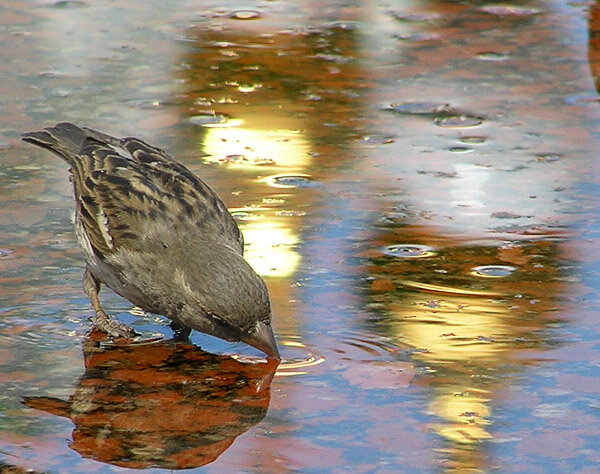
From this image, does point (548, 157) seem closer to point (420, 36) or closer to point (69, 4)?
point (420, 36)

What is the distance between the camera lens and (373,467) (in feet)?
13.7

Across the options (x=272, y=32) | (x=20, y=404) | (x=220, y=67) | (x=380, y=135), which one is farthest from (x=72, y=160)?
(x=272, y=32)

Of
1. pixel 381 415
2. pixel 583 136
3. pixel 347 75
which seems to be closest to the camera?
pixel 381 415

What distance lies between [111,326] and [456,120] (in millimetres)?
3560

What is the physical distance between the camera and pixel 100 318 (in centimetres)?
534

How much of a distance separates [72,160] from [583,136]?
3.27 meters

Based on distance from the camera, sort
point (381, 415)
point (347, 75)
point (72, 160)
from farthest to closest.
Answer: point (347, 75) → point (72, 160) → point (381, 415)

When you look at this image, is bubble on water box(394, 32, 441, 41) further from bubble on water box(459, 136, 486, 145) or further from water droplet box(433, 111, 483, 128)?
bubble on water box(459, 136, 486, 145)

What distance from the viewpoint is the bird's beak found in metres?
4.92

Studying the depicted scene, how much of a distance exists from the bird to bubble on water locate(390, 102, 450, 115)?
2.65m

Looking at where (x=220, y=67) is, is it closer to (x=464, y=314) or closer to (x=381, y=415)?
(x=464, y=314)

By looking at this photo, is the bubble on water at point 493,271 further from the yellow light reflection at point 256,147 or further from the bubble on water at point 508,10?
the bubble on water at point 508,10

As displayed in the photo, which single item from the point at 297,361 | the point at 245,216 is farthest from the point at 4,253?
the point at 297,361

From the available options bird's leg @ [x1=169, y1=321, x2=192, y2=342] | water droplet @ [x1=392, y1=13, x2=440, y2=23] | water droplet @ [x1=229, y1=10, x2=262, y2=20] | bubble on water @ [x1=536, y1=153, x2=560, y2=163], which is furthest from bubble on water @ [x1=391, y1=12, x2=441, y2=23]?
bird's leg @ [x1=169, y1=321, x2=192, y2=342]
